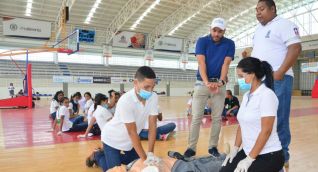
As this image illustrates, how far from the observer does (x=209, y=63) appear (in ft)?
10.9

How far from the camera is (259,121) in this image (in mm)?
1910

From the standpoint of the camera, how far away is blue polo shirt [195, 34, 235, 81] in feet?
10.9

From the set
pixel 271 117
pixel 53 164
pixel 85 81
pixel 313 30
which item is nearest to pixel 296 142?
pixel 271 117

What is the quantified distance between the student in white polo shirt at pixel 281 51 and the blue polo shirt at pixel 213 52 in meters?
0.73

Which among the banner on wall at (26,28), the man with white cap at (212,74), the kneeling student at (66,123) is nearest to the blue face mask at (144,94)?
the man with white cap at (212,74)

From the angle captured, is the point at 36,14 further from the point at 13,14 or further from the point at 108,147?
the point at 108,147

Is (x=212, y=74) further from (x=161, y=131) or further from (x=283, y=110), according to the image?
(x=161, y=131)

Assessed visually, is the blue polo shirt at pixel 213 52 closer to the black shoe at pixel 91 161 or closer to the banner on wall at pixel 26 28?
the black shoe at pixel 91 161

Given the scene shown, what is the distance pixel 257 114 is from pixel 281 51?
35.1 inches

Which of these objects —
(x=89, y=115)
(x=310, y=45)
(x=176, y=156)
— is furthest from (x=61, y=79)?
(x=310, y=45)

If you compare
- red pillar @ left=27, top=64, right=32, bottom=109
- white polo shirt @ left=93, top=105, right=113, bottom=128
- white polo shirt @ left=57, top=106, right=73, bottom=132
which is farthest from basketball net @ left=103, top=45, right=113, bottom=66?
white polo shirt @ left=93, top=105, right=113, bottom=128

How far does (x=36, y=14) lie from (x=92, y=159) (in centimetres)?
2091

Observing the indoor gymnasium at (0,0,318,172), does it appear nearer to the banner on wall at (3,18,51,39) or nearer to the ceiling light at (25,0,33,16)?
the ceiling light at (25,0,33,16)

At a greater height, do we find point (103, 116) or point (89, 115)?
point (103, 116)
